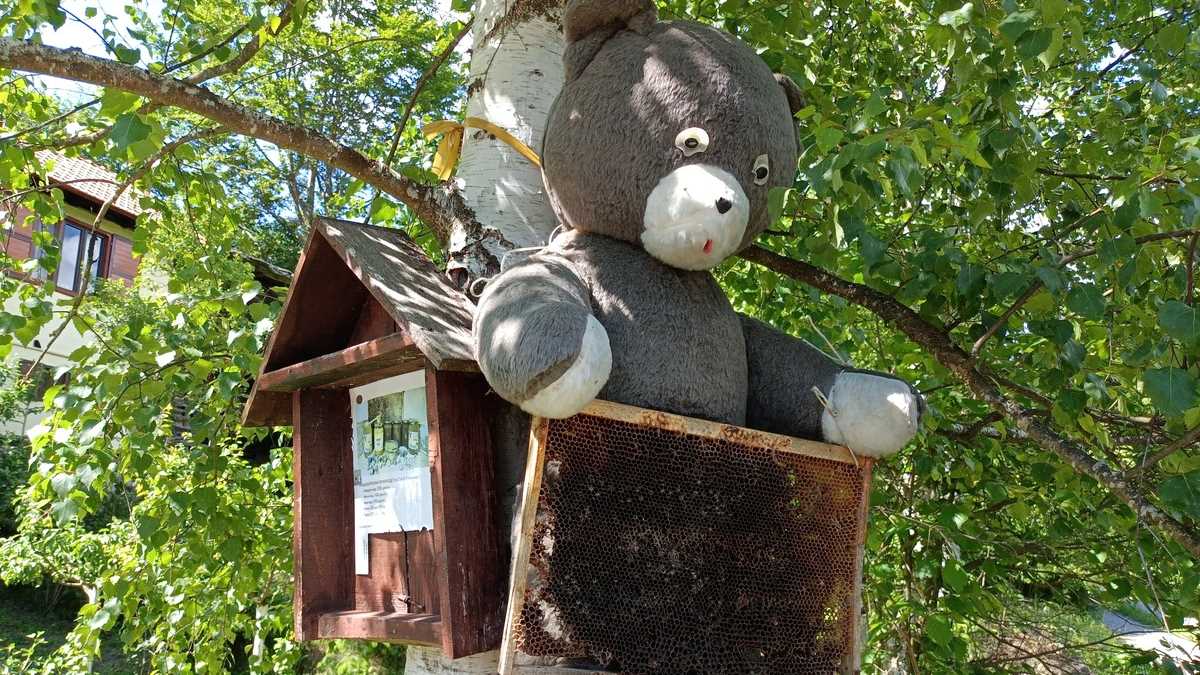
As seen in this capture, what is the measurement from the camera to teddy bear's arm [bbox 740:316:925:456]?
188 centimetres

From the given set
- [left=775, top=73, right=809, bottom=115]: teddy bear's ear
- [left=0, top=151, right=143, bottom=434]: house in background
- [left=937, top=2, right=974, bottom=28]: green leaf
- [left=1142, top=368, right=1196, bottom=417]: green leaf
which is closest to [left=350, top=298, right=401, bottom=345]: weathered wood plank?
[left=775, top=73, right=809, bottom=115]: teddy bear's ear

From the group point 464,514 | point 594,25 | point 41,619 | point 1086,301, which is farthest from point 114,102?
point 41,619

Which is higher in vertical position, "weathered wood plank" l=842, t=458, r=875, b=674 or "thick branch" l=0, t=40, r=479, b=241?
"thick branch" l=0, t=40, r=479, b=241

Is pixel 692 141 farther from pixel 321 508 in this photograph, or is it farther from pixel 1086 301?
pixel 321 508

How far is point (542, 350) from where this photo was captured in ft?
5.03

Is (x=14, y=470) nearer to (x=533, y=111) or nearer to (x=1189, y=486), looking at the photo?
(x=533, y=111)

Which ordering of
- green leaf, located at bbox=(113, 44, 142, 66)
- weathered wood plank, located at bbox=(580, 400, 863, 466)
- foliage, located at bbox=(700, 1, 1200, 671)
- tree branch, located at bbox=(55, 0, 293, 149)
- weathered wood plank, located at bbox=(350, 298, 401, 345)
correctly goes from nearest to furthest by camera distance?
weathered wood plank, located at bbox=(580, 400, 863, 466), foliage, located at bbox=(700, 1, 1200, 671), weathered wood plank, located at bbox=(350, 298, 401, 345), green leaf, located at bbox=(113, 44, 142, 66), tree branch, located at bbox=(55, 0, 293, 149)

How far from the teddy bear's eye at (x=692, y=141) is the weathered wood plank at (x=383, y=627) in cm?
103

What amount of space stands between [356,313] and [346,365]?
28 centimetres

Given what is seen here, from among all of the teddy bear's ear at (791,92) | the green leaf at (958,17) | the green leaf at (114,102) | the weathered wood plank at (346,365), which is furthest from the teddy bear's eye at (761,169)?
the green leaf at (114,102)

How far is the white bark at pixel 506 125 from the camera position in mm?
2217

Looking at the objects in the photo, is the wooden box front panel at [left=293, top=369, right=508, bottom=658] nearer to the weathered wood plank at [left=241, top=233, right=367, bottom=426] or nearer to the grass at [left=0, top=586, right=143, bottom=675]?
the weathered wood plank at [left=241, top=233, right=367, bottom=426]

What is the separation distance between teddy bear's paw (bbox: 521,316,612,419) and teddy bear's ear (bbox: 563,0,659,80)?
78 centimetres

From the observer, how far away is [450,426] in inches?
72.1
